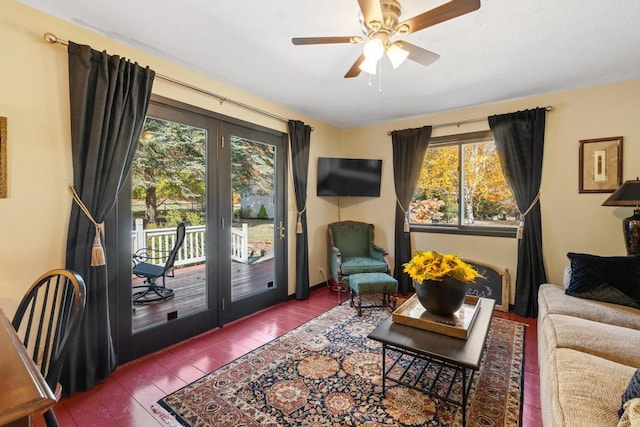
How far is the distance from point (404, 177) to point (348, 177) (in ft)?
2.71

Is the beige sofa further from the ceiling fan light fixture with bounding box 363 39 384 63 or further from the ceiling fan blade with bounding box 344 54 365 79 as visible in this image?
the ceiling fan blade with bounding box 344 54 365 79

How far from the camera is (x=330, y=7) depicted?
1.82m

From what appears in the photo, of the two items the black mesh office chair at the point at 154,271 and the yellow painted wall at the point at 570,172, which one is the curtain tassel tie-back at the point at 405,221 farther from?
the black mesh office chair at the point at 154,271

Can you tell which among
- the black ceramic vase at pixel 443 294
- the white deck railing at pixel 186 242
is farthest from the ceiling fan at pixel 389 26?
the white deck railing at pixel 186 242

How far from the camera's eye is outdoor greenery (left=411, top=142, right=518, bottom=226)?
359 centimetres

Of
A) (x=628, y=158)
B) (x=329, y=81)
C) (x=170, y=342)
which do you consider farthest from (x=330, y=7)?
(x=628, y=158)

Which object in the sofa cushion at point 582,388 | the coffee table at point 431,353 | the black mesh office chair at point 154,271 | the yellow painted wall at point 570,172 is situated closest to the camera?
the sofa cushion at point 582,388

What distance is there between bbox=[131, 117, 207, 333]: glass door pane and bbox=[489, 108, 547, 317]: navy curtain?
11.4 feet

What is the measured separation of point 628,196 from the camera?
98.0 inches

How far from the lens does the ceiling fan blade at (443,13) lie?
4.49ft

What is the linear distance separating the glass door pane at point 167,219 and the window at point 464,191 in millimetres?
2936

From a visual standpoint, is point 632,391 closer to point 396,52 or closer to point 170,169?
point 396,52

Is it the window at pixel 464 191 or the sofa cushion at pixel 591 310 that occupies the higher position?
the window at pixel 464 191

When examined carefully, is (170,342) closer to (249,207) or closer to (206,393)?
(206,393)
